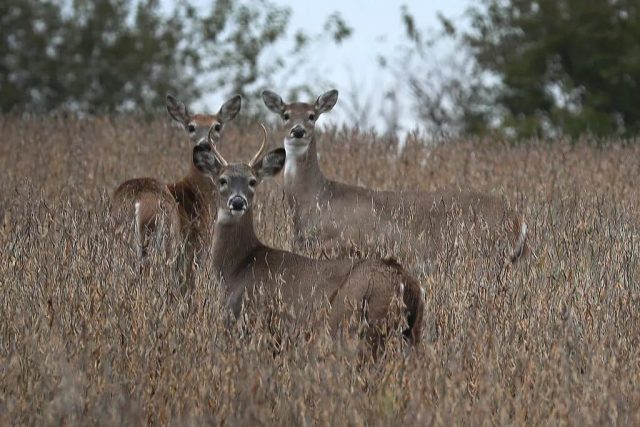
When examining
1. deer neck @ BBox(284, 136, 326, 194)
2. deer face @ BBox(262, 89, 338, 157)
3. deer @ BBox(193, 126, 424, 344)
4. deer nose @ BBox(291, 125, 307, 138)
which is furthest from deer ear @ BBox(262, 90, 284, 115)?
deer @ BBox(193, 126, 424, 344)

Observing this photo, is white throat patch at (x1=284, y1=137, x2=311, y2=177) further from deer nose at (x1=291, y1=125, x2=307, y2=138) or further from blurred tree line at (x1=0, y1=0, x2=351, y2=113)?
blurred tree line at (x1=0, y1=0, x2=351, y2=113)

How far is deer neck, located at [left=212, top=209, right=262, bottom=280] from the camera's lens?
28.8ft

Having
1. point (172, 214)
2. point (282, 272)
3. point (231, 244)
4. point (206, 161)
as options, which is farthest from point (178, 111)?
point (282, 272)

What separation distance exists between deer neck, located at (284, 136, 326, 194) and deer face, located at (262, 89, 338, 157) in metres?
0.03

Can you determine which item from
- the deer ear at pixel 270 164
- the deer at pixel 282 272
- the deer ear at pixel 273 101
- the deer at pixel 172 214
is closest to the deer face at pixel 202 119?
the deer ear at pixel 273 101

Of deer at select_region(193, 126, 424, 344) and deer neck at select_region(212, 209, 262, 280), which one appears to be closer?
deer at select_region(193, 126, 424, 344)

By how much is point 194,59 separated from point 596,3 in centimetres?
986

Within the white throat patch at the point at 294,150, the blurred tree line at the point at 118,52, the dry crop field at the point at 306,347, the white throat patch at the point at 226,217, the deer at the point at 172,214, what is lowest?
the blurred tree line at the point at 118,52

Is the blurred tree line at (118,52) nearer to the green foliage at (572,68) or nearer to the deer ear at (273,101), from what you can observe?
the green foliage at (572,68)

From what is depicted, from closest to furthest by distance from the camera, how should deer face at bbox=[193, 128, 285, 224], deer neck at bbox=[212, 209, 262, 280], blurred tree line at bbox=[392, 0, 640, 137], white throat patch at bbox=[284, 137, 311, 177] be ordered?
1. deer neck at bbox=[212, 209, 262, 280]
2. deer face at bbox=[193, 128, 285, 224]
3. white throat patch at bbox=[284, 137, 311, 177]
4. blurred tree line at bbox=[392, 0, 640, 137]

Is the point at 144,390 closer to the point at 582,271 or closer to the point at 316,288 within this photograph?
the point at 316,288

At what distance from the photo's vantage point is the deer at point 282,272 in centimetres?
726

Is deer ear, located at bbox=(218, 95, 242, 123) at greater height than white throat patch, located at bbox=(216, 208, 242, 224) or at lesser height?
lesser

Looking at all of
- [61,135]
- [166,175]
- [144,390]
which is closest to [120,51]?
[61,135]
